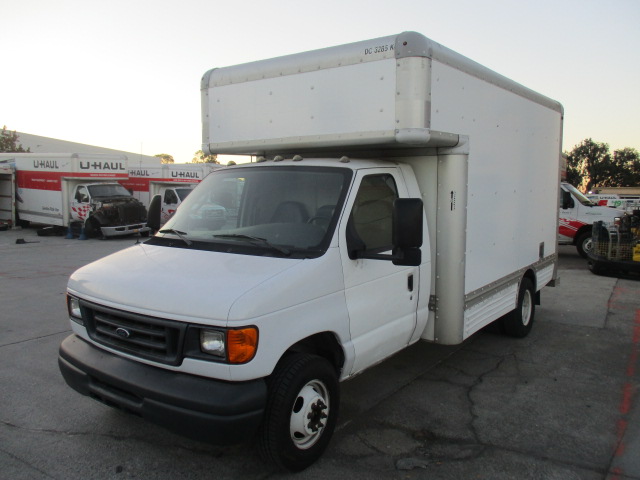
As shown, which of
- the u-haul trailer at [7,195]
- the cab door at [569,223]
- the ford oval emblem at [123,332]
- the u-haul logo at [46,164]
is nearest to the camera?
the ford oval emblem at [123,332]

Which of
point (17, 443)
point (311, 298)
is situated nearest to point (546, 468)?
point (311, 298)

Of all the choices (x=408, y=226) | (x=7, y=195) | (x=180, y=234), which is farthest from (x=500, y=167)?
(x=7, y=195)

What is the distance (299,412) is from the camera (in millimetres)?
3434

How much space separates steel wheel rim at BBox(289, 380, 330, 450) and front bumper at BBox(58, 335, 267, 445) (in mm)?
367

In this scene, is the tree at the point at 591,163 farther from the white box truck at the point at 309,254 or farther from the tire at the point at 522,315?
the white box truck at the point at 309,254

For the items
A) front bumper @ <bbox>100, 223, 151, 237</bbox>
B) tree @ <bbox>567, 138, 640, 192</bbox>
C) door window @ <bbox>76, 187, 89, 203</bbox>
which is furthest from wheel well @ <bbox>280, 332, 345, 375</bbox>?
tree @ <bbox>567, 138, 640, 192</bbox>

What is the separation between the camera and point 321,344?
373cm

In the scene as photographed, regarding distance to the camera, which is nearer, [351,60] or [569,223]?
[351,60]

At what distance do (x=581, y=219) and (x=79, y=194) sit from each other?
57.6ft

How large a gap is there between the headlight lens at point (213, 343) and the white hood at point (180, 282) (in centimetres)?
9

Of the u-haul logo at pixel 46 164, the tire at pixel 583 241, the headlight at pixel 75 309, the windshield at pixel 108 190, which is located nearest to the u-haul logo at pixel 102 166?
the windshield at pixel 108 190

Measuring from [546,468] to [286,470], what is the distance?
5.91 ft

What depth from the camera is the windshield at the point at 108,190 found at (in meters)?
20.3

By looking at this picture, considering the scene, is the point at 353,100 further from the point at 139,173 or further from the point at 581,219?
the point at 139,173
